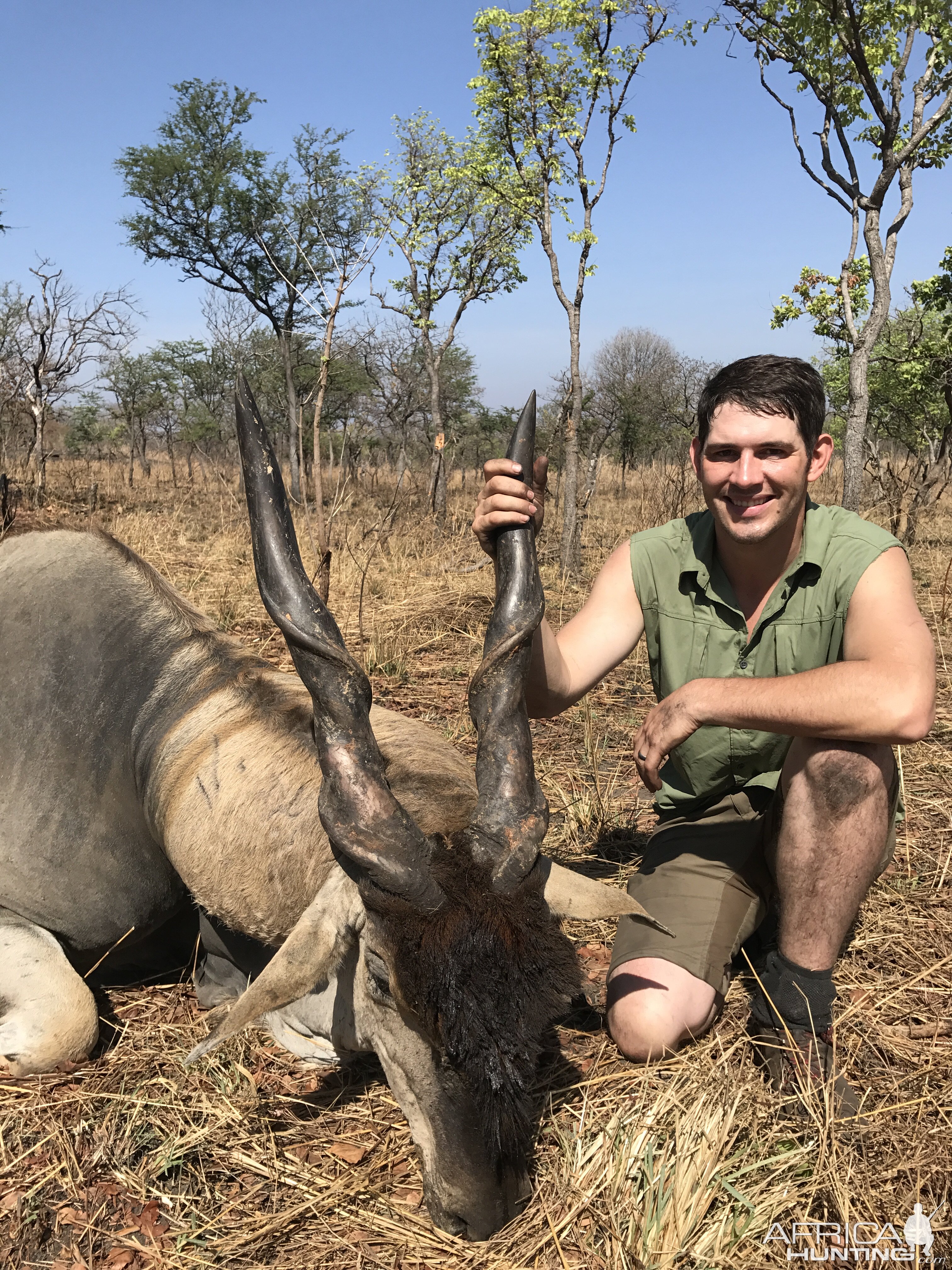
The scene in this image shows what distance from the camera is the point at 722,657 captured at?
132 inches

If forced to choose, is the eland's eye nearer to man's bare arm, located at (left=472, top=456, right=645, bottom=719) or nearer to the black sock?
man's bare arm, located at (left=472, top=456, right=645, bottom=719)

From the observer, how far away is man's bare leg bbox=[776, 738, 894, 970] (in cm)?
277

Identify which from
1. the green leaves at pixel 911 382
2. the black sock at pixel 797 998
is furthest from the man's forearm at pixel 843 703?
the green leaves at pixel 911 382

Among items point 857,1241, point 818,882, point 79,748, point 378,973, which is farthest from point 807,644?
point 79,748

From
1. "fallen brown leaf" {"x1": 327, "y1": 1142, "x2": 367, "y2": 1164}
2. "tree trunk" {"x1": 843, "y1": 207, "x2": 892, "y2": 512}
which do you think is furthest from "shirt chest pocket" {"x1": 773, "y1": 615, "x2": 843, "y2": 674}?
"tree trunk" {"x1": 843, "y1": 207, "x2": 892, "y2": 512}

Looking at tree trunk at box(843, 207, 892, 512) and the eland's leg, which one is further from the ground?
tree trunk at box(843, 207, 892, 512)

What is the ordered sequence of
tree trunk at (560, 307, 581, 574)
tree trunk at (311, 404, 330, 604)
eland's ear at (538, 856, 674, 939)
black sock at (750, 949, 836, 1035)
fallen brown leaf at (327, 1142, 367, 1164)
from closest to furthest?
eland's ear at (538, 856, 674, 939) < fallen brown leaf at (327, 1142, 367, 1164) < black sock at (750, 949, 836, 1035) < tree trunk at (311, 404, 330, 604) < tree trunk at (560, 307, 581, 574)

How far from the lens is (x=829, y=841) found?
279 centimetres

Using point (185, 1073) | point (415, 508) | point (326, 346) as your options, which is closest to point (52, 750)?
point (185, 1073)

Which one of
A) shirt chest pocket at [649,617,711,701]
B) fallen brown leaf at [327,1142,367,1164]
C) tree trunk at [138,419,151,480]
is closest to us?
fallen brown leaf at [327,1142,367,1164]

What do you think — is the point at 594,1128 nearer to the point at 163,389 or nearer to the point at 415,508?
the point at 415,508

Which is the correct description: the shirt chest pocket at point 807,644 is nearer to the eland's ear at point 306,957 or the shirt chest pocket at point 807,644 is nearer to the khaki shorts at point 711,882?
the khaki shorts at point 711,882

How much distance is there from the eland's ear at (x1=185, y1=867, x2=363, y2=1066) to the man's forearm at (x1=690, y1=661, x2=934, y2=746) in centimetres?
132

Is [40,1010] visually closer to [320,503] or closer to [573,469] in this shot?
[320,503]
